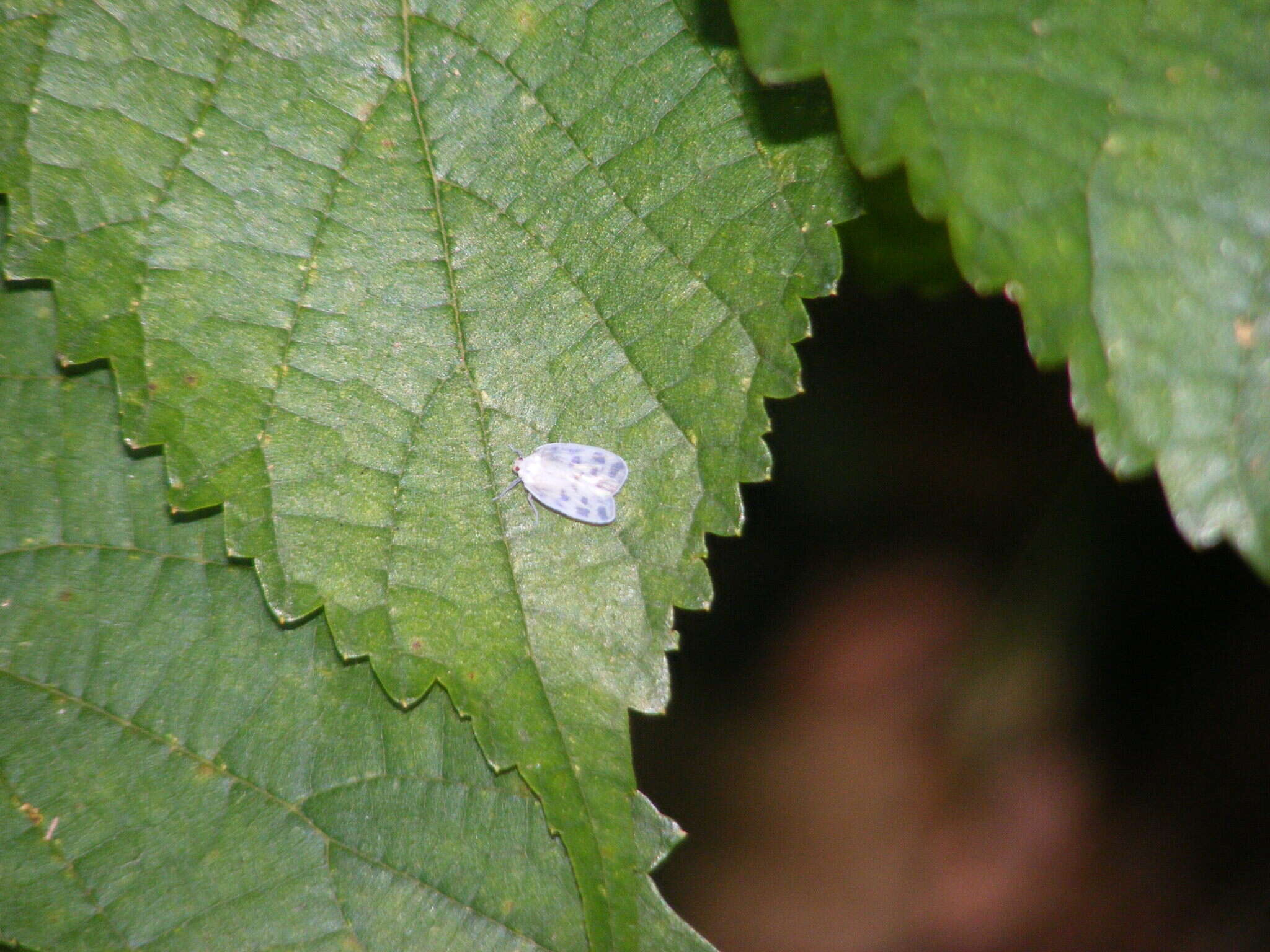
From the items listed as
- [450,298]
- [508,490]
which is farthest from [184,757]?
[450,298]

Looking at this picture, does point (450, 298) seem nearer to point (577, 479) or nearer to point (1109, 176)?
point (577, 479)

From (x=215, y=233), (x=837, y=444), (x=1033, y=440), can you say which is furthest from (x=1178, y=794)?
(x=215, y=233)

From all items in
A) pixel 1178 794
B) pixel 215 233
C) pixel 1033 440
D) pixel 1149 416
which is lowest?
pixel 1178 794

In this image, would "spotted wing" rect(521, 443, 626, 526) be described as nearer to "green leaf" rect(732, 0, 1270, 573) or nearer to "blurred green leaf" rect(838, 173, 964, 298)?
"green leaf" rect(732, 0, 1270, 573)

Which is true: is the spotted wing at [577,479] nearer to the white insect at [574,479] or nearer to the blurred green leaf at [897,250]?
the white insect at [574,479]

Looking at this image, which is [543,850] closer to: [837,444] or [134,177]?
[134,177]
